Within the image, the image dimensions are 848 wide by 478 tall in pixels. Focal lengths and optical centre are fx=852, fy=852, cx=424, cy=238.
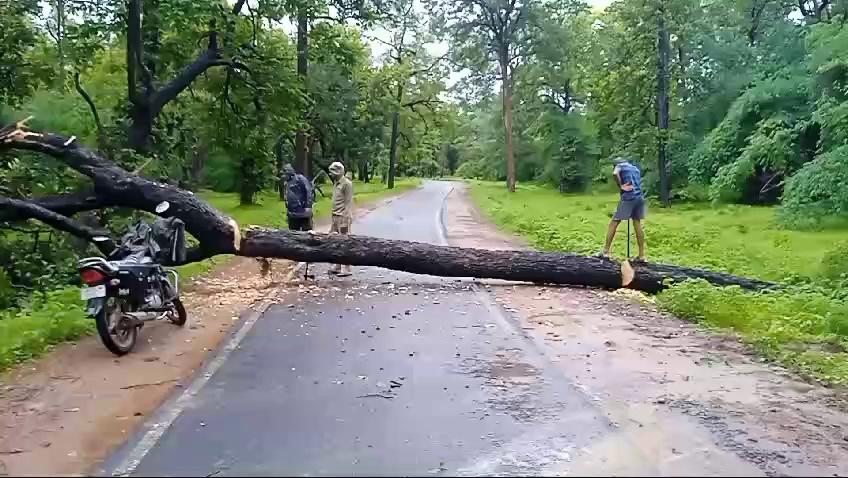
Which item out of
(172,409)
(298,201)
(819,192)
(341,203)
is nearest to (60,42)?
(298,201)

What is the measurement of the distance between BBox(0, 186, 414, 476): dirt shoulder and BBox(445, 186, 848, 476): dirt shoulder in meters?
3.38

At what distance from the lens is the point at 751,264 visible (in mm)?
17344

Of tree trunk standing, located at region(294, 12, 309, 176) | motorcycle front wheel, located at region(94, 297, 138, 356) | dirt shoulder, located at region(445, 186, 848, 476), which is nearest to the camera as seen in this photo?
dirt shoulder, located at region(445, 186, 848, 476)

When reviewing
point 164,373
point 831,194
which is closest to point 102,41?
point 164,373

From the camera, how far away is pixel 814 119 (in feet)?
82.6

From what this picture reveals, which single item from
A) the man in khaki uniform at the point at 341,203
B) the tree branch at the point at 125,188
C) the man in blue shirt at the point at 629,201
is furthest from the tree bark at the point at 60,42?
the man in blue shirt at the point at 629,201

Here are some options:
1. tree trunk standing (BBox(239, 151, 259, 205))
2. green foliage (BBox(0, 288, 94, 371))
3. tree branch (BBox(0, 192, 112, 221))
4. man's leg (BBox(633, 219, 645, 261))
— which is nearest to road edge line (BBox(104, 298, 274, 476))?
green foliage (BBox(0, 288, 94, 371))

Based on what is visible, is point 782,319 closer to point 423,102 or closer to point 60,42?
point 60,42

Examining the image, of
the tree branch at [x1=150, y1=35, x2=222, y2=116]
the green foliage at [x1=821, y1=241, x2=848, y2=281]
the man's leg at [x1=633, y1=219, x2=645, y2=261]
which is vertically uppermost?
the tree branch at [x1=150, y1=35, x2=222, y2=116]

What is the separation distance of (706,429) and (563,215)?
25807 mm

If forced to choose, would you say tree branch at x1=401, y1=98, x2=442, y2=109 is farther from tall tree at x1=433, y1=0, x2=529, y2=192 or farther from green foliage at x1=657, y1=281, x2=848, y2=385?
green foliage at x1=657, y1=281, x2=848, y2=385

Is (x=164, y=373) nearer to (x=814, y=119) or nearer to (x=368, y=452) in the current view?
(x=368, y=452)

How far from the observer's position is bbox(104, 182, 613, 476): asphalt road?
5273 millimetres

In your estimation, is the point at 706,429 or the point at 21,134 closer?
the point at 706,429
